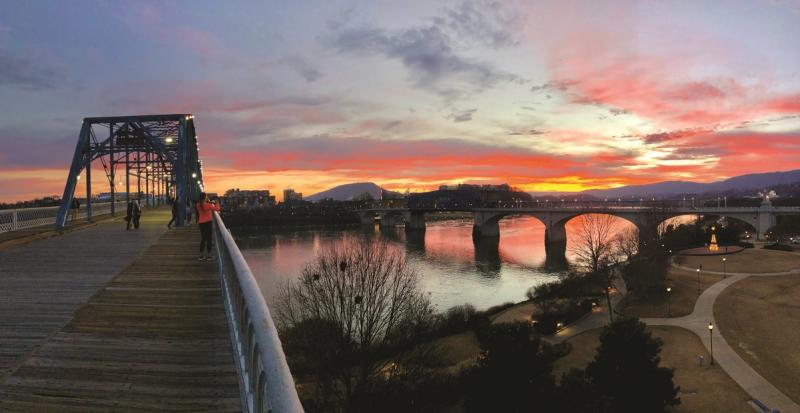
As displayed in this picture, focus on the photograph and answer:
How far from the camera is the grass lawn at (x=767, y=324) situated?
2255cm

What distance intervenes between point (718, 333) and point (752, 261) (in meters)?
29.3

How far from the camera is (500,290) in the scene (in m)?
42.4

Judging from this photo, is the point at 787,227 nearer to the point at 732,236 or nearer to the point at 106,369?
the point at 732,236

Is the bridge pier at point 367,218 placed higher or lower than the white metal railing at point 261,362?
lower

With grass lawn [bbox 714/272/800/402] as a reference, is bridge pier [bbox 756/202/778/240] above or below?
above

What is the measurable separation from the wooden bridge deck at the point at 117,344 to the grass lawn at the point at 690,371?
20356 millimetres

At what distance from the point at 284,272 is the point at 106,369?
41762 millimetres

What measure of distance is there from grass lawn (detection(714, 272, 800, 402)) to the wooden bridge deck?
961 inches

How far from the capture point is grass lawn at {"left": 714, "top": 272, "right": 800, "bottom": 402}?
2255 centimetres

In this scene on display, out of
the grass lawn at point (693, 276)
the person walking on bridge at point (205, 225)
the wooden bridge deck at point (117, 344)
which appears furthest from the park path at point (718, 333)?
the wooden bridge deck at point (117, 344)

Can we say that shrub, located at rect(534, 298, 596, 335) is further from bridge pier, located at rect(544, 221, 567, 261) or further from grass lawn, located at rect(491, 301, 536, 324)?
bridge pier, located at rect(544, 221, 567, 261)

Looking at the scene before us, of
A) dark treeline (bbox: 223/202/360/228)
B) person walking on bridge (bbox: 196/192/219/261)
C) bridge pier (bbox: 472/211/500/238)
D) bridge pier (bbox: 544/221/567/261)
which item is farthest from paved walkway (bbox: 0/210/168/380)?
dark treeline (bbox: 223/202/360/228)

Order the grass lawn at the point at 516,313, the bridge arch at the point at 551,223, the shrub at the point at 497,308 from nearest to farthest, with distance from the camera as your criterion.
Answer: the grass lawn at the point at 516,313
the shrub at the point at 497,308
the bridge arch at the point at 551,223

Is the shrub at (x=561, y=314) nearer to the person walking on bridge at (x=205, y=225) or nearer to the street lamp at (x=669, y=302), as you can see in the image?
the street lamp at (x=669, y=302)
